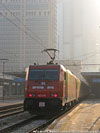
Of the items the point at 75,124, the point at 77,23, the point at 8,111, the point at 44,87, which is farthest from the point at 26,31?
the point at 75,124

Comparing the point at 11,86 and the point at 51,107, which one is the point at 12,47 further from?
the point at 51,107

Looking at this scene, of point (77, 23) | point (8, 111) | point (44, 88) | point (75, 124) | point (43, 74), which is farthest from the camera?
point (77, 23)

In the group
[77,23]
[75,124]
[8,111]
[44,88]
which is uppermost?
[77,23]

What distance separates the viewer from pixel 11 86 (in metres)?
60.0

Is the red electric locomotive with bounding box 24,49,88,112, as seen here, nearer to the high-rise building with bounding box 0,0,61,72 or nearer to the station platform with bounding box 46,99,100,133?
the station platform with bounding box 46,99,100,133

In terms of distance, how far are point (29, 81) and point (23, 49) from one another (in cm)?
11948

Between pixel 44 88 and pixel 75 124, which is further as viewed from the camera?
pixel 44 88

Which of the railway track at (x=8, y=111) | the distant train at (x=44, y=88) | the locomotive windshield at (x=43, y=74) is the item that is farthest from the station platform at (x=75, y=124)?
the railway track at (x=8, y=111)

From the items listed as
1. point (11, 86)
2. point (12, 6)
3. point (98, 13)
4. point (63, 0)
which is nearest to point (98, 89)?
point (11, 86)

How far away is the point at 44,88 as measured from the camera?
1495 centimetres

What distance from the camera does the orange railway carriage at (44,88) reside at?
1448cm

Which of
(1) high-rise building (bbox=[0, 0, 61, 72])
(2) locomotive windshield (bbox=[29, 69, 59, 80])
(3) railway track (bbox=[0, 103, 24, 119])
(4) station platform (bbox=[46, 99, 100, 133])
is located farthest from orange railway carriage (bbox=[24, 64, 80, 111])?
(1) high-rise building (bbox=[0, 0, 61, 72])

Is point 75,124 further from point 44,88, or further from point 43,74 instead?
point 43,74

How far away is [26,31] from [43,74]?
9532cm
